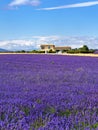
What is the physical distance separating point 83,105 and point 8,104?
119 centimetres

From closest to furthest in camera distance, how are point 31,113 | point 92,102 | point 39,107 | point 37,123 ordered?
point 37,123
point 31,113
point 39,107
point 92,102

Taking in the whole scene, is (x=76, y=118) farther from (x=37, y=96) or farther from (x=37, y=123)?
(x=37, y=96)

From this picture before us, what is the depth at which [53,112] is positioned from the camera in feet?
16.6

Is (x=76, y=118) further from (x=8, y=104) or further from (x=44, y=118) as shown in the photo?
(x=8, y=104)

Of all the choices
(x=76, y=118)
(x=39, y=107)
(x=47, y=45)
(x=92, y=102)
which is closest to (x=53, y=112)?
(x=39, y=107)

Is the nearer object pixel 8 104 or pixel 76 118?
pixel 76 118

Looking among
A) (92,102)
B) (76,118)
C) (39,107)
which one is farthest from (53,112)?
(92,102)

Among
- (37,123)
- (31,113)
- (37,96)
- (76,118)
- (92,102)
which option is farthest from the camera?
(37,96)

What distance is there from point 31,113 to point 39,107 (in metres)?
0.47

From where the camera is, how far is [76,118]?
4508mm

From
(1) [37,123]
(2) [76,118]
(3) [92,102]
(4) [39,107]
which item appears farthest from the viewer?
(3) [92,102]

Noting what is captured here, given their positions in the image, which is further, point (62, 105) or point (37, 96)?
point (37, 96)

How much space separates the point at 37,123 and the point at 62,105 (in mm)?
1319

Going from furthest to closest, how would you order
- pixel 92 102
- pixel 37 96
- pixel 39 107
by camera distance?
pixel 37 96, pixel 92 102, pixel 39 107
